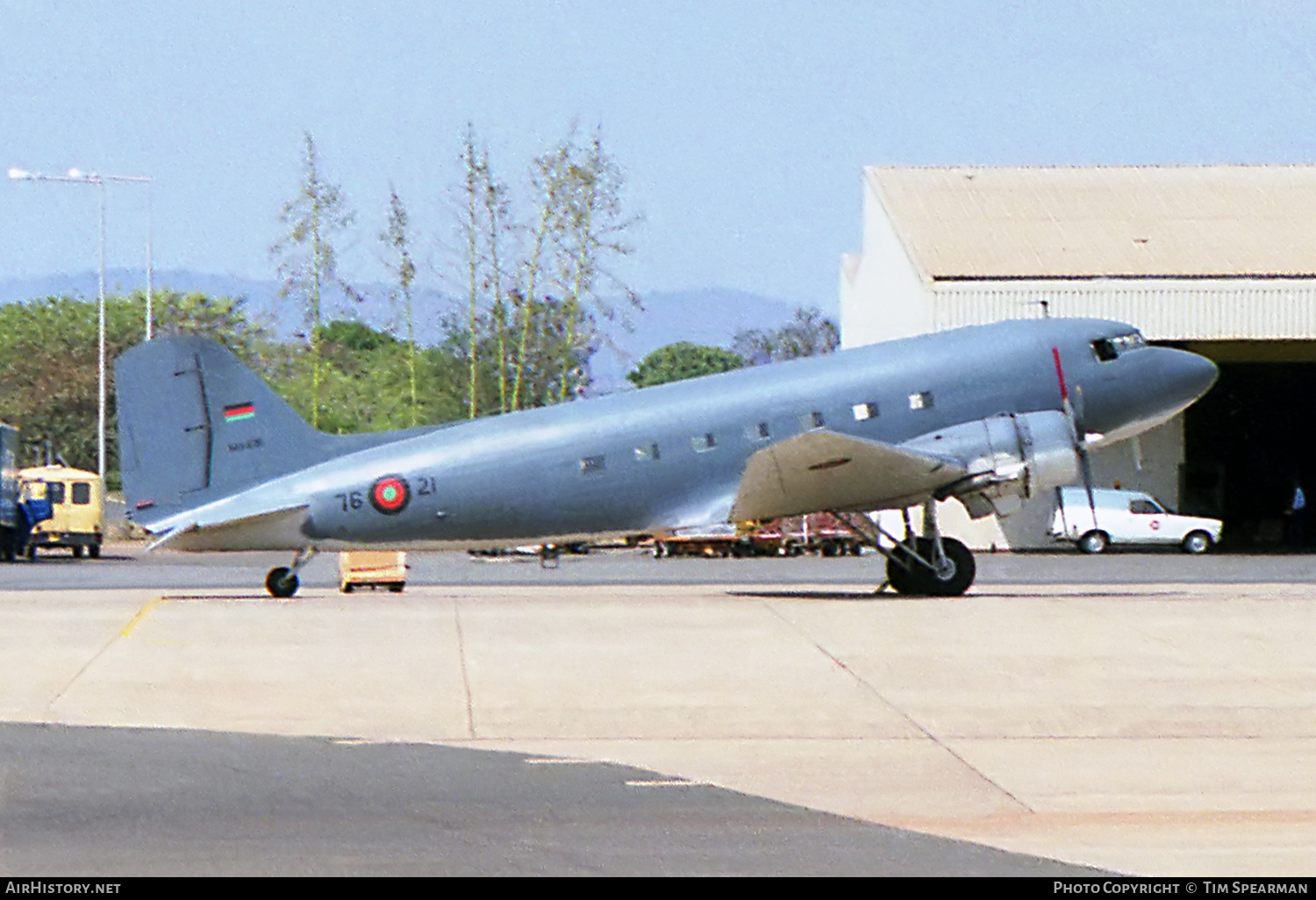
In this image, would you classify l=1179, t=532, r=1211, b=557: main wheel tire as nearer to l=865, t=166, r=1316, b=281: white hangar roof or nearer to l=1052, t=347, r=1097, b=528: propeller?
l=865, t=166, r=1316, b=281: white hangar roof

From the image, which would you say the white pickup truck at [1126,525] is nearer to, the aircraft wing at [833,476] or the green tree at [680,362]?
the aircraft wing at [833,476]

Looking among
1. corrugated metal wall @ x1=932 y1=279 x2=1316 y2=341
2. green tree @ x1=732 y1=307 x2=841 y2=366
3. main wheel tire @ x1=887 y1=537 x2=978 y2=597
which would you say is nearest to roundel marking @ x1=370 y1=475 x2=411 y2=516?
main wheel tire @ x1=887 y1=537 x2=978 y2=597

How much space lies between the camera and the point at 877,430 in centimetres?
2714

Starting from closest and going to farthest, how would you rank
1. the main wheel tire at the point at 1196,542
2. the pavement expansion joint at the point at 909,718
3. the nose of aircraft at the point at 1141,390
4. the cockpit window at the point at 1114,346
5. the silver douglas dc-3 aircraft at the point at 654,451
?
the pavement expansion joint at the point at 909,718 → the silver douglas dc-3 aircraft at the point at 654,451 → the nose of aircraft at the point at 1141,390 → the cockpit window at the point at 1114,346 → the main wheel tire at the point at 1196,542

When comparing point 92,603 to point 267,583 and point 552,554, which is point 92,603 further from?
point 552,554

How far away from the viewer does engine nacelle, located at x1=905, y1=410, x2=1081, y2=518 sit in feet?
87.2

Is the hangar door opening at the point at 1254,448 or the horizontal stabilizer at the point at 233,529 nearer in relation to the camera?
the horizontal stabilizer at the point at 233,529

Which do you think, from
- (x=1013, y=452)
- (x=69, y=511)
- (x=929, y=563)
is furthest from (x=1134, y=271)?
(x=69, y=511)

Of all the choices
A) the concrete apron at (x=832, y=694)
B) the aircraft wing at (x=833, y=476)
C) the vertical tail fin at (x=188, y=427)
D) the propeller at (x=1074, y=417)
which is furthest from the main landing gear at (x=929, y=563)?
the vertical tail fin at (x=188, y=427)

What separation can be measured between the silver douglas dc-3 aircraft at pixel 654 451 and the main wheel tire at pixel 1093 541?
24346mm

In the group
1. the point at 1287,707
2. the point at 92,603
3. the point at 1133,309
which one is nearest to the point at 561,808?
the point at 1287,707

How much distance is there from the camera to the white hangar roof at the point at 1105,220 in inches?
2036

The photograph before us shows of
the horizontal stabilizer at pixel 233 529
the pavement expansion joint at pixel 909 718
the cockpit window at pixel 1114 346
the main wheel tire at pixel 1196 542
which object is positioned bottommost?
the pavement expansion joint at pixel 909 718

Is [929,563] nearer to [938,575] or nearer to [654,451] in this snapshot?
[938,575]
